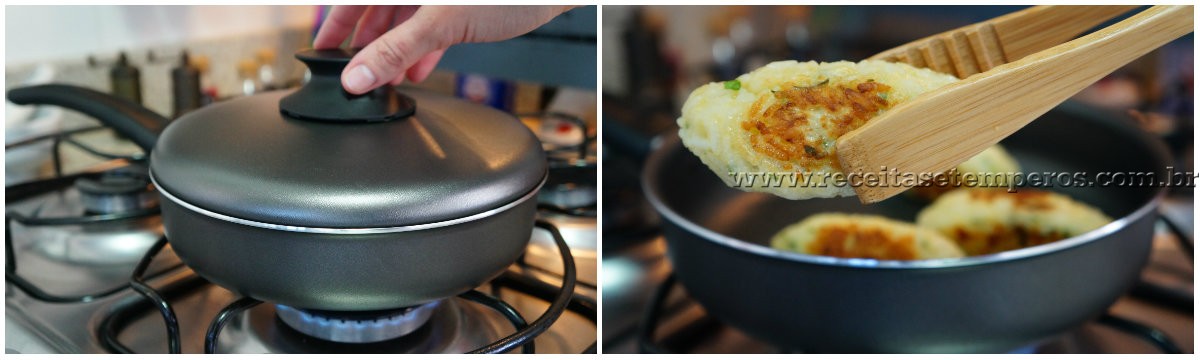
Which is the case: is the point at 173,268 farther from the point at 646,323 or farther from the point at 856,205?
the point at 856,205

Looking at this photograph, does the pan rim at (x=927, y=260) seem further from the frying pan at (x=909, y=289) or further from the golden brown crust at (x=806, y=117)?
the golden brown crust at (x=806, y=117)

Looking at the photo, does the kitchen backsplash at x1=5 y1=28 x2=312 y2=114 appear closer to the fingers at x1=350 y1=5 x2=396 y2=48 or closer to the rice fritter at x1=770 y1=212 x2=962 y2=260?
the fingers at x1=350 y1=5 x2=396 y2=48

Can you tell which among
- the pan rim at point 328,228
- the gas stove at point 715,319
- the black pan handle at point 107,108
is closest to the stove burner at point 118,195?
the black pan handle at point 107,108

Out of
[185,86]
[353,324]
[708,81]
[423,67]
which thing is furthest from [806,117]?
[708,81]

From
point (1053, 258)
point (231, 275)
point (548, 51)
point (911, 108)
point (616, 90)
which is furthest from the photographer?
point (616, 90)

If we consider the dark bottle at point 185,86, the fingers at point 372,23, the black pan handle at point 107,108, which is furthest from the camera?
the dark bottle at point 185,86
